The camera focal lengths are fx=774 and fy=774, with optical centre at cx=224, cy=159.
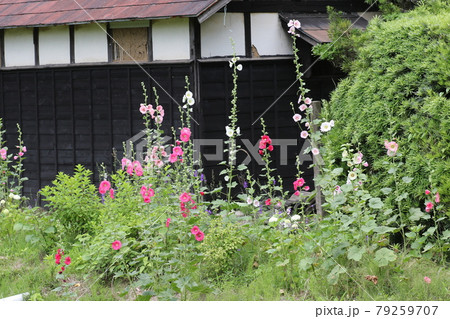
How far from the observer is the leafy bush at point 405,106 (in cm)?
659

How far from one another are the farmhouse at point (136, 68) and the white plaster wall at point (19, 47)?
18mm

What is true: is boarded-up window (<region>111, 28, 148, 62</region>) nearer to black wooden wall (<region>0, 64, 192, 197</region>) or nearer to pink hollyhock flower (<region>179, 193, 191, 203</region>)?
black wooden wall (<region>0, 64, 192, 197</region>)

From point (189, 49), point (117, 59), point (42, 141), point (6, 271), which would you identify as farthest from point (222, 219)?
point (42, 141)

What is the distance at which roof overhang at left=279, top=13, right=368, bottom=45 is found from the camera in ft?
39.8

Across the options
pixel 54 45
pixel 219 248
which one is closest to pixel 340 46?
pixel 54 45

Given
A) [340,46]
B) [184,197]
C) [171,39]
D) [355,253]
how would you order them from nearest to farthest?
[355,253]
[184,197]
[340,46]
[171,39]

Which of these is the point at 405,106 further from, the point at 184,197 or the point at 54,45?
the point at 54,45

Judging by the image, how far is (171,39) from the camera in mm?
12008

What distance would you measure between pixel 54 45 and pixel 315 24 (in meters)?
4.58

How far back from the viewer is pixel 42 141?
1407 cm

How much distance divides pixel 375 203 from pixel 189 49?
6561mm

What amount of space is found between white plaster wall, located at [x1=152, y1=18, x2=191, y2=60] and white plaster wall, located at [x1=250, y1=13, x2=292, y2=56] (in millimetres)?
1184

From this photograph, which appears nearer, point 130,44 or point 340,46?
point 340,46

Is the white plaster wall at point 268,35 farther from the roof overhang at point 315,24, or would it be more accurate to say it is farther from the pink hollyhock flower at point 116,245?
the pink hollyhock flower at point 116,245
